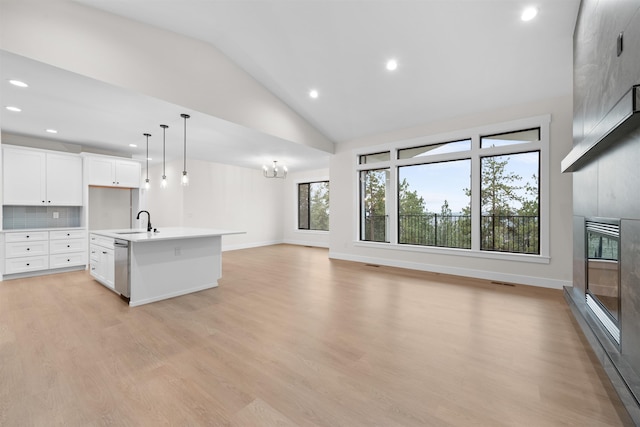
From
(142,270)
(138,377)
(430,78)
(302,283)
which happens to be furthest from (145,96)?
(430,78)

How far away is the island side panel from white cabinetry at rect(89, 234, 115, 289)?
2.50ft

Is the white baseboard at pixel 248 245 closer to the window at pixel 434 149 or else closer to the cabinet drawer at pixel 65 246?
the cabinet drawer at pixel 65 246

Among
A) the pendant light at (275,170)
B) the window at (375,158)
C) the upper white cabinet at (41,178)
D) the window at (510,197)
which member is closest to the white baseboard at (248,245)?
the pendant light at (275,170)

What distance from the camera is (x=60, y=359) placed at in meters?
2.16

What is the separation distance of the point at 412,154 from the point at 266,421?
536 centimetres

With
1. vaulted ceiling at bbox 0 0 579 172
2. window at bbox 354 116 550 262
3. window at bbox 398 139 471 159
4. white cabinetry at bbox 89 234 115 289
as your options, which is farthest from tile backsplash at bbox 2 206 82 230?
window at bbox 398 139 471 159

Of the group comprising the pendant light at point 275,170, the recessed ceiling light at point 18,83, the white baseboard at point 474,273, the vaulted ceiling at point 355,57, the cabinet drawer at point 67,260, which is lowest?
the white baseboard at point 474,273

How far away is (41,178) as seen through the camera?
16.2 feet

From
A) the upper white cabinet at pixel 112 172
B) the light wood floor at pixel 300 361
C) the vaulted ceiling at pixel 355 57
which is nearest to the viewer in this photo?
the light wood floor at pixel 300 361

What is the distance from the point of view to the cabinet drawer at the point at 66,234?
16.2ft

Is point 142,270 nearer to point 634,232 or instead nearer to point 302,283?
point 302,283

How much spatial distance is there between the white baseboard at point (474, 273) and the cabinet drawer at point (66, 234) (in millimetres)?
Answer: 5728

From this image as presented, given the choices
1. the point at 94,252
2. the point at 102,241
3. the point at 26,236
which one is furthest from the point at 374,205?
the point at 26,236

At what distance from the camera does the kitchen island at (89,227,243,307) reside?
338 cm
